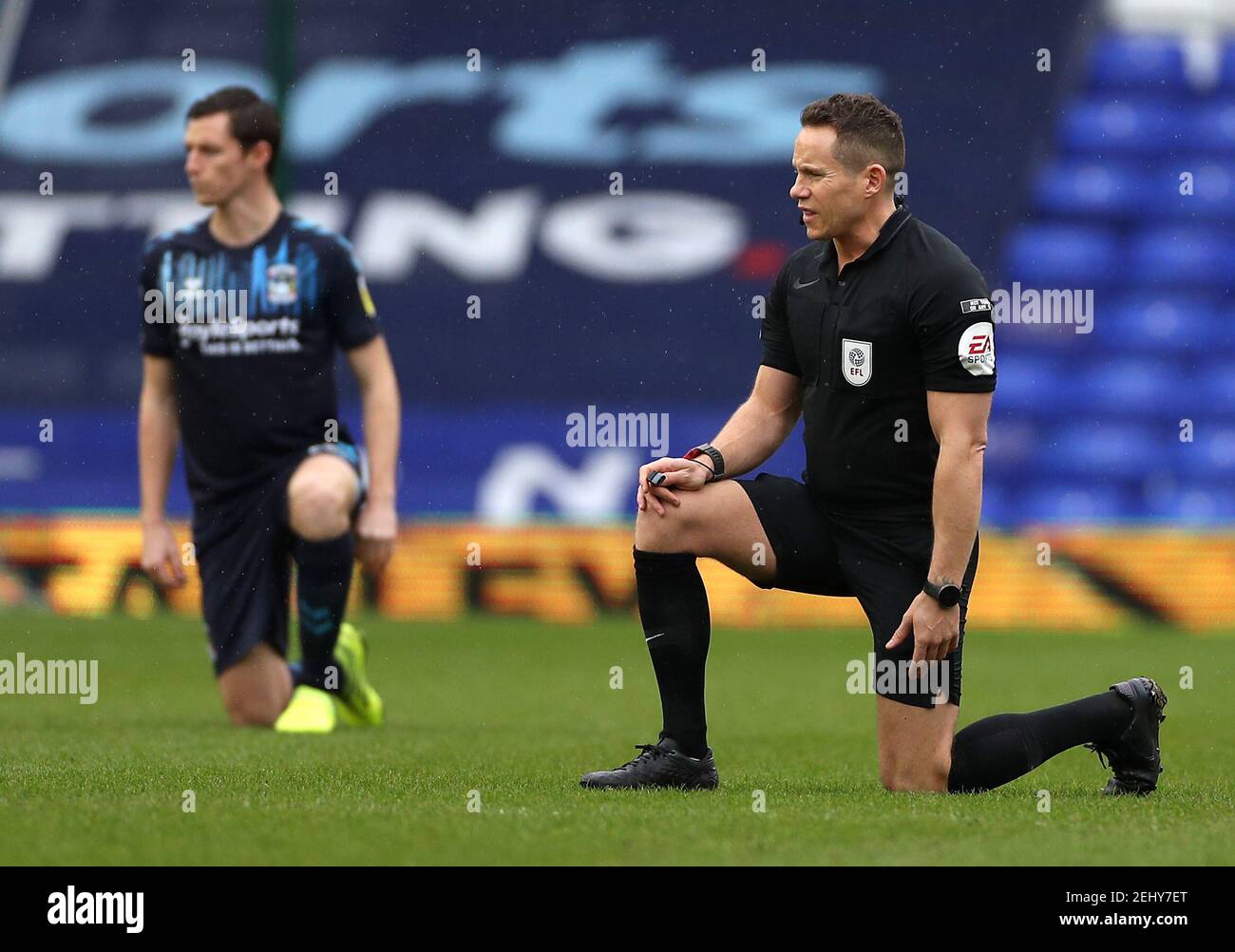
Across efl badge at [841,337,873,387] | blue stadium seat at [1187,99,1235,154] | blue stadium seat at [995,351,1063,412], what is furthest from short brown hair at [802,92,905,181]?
blue stadium seat at [1187,99,1235,154]

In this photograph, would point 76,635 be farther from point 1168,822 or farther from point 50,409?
point 1168,822

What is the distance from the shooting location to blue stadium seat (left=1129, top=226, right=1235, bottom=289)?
1573cm

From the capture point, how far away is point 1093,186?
16250 millimetres

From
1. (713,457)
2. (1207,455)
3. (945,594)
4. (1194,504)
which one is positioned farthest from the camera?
(1207,455)

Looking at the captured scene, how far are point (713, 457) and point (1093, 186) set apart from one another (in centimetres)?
1219

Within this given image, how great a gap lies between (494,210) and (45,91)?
3798 millimetres

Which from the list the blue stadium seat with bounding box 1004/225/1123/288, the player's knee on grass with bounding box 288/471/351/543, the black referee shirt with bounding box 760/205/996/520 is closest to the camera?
the black referee shirt with bounding box 760/205/996/520

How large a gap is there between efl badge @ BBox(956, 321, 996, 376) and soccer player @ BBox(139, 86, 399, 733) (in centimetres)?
257

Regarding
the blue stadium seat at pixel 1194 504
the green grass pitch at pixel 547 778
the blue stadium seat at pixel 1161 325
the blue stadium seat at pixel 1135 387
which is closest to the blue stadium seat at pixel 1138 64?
the blue stadium seat at pixel 1161 325

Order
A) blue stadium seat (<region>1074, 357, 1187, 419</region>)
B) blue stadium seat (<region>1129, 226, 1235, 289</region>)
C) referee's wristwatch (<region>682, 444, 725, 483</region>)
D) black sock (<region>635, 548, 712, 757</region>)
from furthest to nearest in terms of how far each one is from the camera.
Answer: blue stadium seat (<region>1129, 226, 1235, 289</region>) < blue stadium seat (<region>1074, 357, 1187, 419</region>) < referee's wristwatch (<region>682, 444, 725, 483</region>) < black sock (<region>635, 548, 712, 757</region>)

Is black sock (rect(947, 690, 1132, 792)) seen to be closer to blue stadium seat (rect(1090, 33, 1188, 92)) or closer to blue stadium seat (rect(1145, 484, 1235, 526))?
blue stadium seat (rect(1145, 484, 1235, 526))

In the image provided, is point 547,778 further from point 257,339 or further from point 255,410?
point 257,339

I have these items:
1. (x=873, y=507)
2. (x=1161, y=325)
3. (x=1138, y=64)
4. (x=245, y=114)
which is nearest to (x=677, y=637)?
(x=873, y=507)
